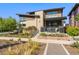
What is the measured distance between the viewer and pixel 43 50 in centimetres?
700

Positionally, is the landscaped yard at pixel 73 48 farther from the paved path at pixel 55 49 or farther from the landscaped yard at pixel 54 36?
the landscaped yard at pixel 54 36

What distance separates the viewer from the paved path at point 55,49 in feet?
22.1

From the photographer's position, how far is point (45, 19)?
304 inches

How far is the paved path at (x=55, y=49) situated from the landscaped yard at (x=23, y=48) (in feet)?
0.66

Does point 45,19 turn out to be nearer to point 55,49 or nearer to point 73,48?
point 55,49

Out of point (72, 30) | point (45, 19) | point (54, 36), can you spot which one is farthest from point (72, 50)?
point (45, 19)

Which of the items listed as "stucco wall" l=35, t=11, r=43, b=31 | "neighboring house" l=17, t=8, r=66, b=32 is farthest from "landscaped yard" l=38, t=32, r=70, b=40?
"stucco wall" l=35, t=11, r=43, b=31

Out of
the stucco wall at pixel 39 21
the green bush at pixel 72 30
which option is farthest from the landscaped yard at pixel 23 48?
the green bush at pixel 72 30

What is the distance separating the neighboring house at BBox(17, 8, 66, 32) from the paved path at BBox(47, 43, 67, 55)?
49cm

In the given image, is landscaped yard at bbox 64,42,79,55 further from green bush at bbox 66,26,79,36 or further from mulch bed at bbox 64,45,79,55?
green bush at bbox 66,26,79,36

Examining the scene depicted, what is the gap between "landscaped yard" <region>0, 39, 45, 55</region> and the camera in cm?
657
